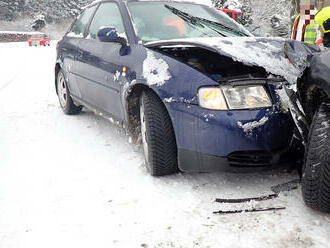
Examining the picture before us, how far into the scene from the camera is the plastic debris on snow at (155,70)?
275 cm

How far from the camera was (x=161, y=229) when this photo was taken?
2264 millimetres

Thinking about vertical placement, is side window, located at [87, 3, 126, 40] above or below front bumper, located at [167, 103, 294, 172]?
above

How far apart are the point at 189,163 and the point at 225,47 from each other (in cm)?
88

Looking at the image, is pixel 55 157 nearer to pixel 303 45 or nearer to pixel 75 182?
pixel 75 182

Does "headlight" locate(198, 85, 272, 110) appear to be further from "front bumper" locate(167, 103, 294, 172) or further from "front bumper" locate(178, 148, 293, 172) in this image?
"front bumper" locate(178, 148, 293, 172)

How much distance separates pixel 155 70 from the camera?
2.86 m

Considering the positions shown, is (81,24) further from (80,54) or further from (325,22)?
(325,22)

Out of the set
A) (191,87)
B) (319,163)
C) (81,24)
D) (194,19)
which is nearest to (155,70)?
(191,87)

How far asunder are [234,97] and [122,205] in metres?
1.08

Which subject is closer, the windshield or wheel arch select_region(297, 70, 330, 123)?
wheel arch select_region(297, 70, 330, 123)

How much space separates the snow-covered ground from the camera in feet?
7.09

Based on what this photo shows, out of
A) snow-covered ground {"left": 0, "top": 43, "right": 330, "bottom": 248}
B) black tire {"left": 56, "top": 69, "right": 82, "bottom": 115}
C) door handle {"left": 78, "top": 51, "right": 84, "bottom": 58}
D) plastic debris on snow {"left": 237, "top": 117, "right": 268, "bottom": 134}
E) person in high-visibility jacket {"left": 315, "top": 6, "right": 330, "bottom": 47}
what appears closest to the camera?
snow-covered ground {"left": 0, "top": 43, "right": 330, "bottom": 248}

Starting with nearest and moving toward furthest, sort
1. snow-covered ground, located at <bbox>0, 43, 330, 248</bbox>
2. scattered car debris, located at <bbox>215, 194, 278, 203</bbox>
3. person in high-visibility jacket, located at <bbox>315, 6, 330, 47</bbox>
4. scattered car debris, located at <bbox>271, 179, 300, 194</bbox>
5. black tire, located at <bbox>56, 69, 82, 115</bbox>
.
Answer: snow-covered ground, located at <bbox>0, 43, 330, 248</bbox>, scattered car debris, located at <bbox>215, 194, 278, 203</bbox>, scattered car debris, located at <bbox>271, 179, 300, 194</bbox>, person in high-visibility jacket, located at <bbox>315, 6, 330, 47</bbox>, black tire, located at <bbox>56, 69, 82, 115</bbox>

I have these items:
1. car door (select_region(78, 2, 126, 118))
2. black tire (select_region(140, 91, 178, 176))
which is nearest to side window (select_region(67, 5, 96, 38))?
car door (select_region(78, 2, 126, 118))
